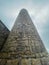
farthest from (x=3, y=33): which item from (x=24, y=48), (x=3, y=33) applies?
(x=24, y=48)

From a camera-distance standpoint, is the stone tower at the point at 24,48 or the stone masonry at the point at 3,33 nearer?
the stone tower at the point at 24,48

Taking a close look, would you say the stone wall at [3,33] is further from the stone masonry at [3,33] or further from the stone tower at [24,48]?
the stone tower at [24,48]

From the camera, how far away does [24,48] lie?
995cm

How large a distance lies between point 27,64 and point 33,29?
6.81 feet

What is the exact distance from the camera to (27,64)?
378 inches

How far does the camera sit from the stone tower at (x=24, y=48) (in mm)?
9750

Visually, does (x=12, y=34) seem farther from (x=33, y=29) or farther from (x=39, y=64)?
(x=39, y=64)

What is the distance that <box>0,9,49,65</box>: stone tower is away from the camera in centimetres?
975

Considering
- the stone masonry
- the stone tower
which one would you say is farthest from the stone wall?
the stone tower

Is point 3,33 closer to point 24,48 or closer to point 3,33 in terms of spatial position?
point 3,33

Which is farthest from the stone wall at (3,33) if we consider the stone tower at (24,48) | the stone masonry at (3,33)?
the stone tower at (24,48)

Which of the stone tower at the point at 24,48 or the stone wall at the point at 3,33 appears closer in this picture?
the stone tower at the point at 24,48

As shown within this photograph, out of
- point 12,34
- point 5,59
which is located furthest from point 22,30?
point 5,59

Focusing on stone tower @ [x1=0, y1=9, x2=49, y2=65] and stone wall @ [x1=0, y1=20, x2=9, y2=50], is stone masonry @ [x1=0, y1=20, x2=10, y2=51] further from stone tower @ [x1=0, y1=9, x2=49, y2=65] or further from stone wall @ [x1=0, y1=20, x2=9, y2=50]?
stone tower @ [x1=0, y1=9, x2=49, y2=65]
